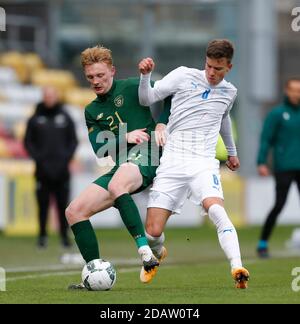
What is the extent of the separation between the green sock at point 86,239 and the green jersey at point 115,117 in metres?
0.64

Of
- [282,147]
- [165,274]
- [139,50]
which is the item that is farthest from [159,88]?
[139,50]

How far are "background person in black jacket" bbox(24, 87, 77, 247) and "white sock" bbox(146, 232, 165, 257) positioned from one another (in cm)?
624

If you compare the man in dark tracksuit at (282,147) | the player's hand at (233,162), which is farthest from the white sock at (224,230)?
the man in dark tracksuit at (282,147)

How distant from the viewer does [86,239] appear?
945 cm

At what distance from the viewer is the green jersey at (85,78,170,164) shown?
9.64 m

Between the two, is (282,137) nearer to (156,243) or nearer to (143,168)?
(156,243)

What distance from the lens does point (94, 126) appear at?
972cm

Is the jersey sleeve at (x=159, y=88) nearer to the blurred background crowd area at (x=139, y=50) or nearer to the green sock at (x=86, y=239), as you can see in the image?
the green sock at (x=86, y=239)

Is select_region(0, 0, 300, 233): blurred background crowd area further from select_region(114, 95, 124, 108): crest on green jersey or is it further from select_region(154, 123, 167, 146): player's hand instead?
select_region(154, 123, 167, 146): player's hand

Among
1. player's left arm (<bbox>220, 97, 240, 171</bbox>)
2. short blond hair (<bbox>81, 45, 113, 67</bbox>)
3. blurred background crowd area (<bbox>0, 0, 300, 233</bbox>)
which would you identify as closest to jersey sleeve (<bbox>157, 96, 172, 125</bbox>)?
player's left arm (<bbox>220, 97, 240, 171</bbox>)

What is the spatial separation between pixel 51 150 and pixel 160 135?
7.08 metres

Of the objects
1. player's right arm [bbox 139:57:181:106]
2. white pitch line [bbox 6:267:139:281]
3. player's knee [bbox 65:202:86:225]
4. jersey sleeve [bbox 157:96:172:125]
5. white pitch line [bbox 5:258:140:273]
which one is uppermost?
player's right arm [bbox 139:57:181:106]

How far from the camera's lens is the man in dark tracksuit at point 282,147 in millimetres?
14453
